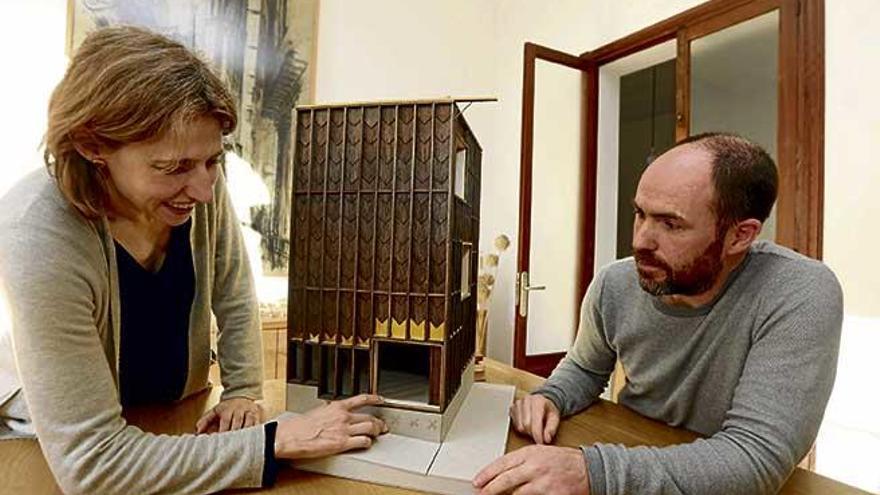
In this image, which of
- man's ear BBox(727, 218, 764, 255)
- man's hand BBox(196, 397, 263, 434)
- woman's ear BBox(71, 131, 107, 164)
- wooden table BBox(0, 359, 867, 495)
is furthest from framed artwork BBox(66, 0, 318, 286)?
man's ear BBox(727, 218, 764, 255)

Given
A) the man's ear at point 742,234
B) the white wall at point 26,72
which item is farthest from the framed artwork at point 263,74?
the man's ear at point 742,234

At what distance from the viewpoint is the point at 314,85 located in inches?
122

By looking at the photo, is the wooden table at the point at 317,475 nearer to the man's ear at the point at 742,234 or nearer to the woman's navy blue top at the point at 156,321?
the woman's navy blue top at the point at 156,321

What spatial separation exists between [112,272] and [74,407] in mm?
200

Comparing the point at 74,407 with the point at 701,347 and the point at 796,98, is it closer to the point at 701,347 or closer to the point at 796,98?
the point at 701,347

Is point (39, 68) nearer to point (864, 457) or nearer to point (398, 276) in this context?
point (398, 276)

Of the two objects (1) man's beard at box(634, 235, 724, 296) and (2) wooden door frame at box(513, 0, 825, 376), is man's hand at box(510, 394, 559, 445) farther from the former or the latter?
(2) wooden door frame at box(513, 0, 825, 376)

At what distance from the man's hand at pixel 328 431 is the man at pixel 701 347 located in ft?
0.64

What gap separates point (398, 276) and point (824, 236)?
172 centimetres

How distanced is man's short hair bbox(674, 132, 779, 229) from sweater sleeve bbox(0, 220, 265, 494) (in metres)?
0.84

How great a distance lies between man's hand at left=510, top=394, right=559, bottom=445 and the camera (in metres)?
0.97

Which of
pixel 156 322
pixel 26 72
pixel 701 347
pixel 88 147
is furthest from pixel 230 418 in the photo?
pixel 26 72

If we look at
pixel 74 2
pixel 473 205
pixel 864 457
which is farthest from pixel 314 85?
pixel 864 457

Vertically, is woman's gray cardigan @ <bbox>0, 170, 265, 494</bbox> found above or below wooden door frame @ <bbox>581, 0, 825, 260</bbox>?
below
